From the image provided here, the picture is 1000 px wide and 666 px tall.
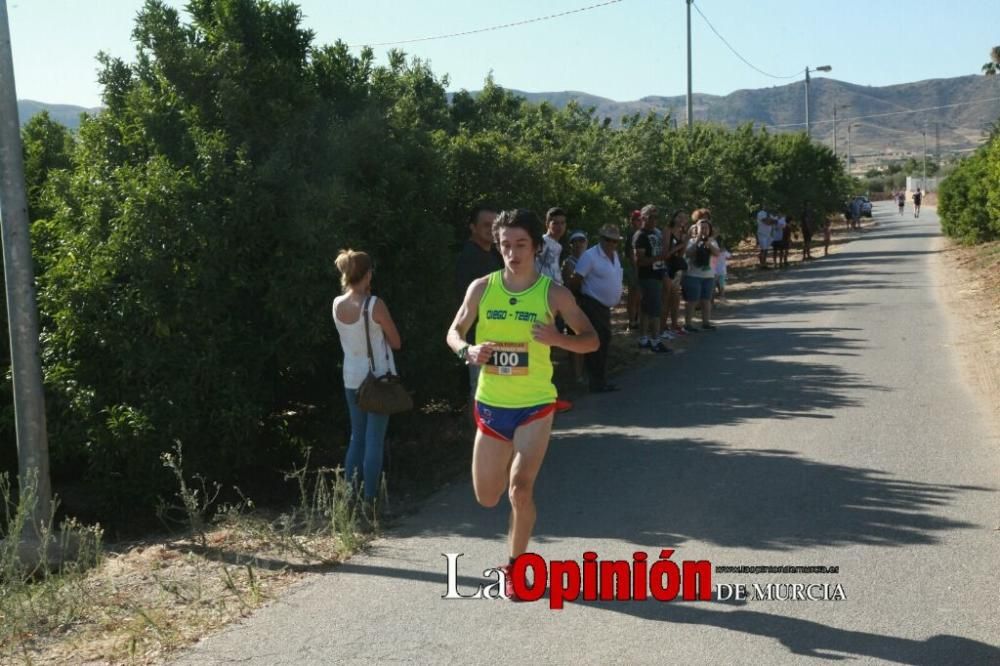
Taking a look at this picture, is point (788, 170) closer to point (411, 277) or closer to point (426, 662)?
point (411, 277)

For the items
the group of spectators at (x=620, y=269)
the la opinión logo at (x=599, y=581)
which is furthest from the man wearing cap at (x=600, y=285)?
the la opinión logo at (x=599, y=581)

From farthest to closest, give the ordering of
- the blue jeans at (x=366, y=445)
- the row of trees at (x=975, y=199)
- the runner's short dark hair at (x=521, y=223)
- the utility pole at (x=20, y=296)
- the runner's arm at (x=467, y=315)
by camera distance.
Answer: the row of trees at (x=975, y=199), the blue jeans at (x=366, y=445), the utility pole at (x=20, y=296), the runner's arm at (x=467, y=315), the runner's short dark hair at (x=521, y=223)

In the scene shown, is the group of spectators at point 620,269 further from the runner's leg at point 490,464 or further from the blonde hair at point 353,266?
the runner's leg at point 490,464

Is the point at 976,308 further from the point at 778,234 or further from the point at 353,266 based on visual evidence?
the point at 353,266

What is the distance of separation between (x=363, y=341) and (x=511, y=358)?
220cm

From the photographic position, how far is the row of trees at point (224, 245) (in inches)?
318

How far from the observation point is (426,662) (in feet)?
16.0

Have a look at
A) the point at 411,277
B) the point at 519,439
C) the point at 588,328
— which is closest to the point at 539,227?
the point at 588,328

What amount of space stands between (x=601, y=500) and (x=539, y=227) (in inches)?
95.2

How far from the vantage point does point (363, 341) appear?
7520 mm

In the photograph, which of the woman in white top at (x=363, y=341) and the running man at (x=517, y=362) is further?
the woman in white top at (x=363, y=341)

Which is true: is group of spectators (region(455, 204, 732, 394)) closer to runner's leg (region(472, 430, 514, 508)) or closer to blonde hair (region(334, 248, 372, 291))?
blonde hair (region(334, 248, 372, 291))

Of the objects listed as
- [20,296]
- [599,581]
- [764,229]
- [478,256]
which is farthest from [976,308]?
[20,296]

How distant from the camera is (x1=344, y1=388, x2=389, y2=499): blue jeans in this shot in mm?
7488
